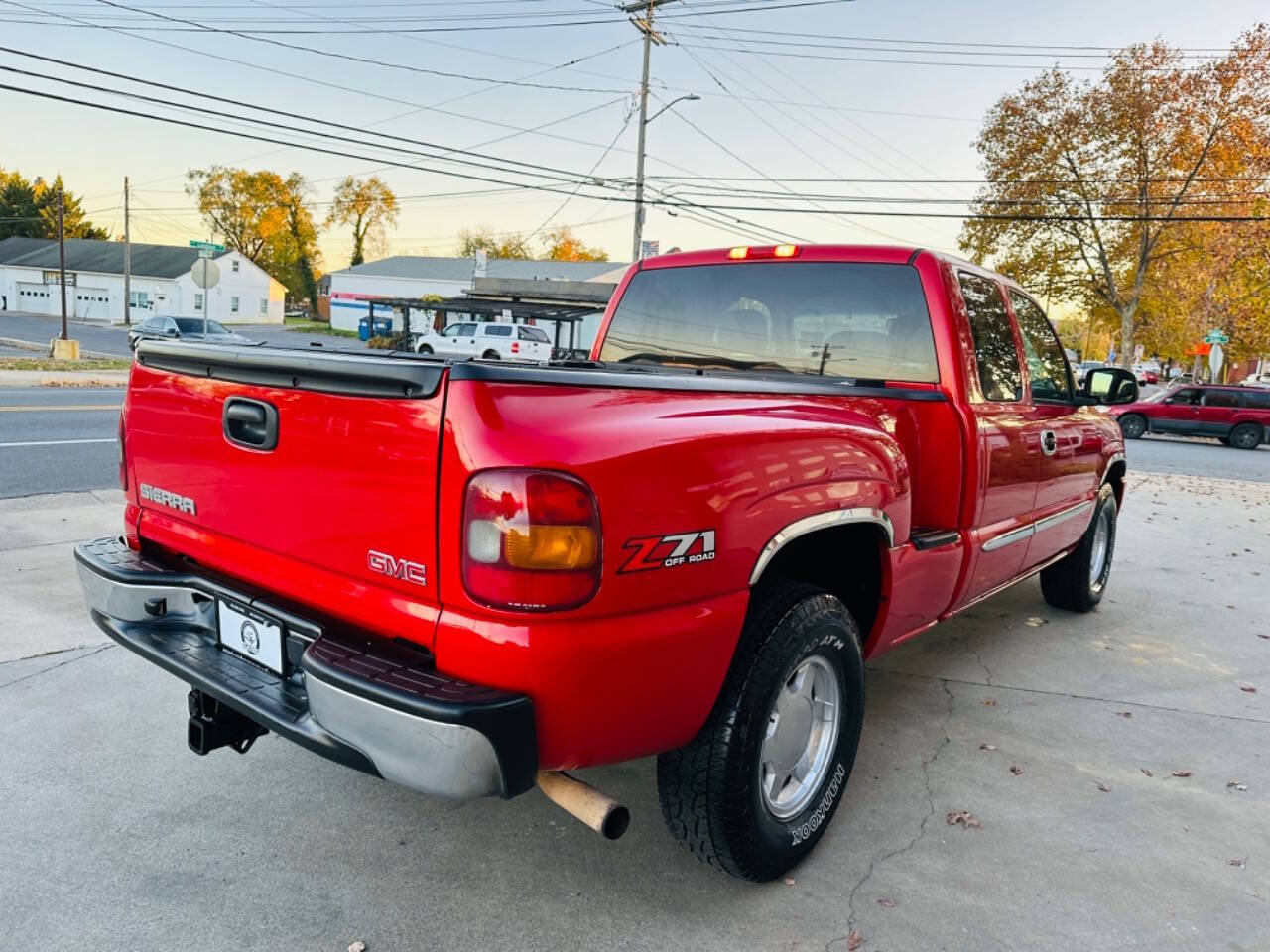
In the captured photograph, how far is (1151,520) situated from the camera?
948 cm

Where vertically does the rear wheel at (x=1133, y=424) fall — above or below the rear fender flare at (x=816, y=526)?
below

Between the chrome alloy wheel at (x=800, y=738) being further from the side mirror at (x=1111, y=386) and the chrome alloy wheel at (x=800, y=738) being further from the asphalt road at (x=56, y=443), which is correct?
the asphalt road at (x=56, y=443)

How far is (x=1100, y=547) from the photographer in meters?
5.76

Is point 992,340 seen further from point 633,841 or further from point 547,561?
point 547,561

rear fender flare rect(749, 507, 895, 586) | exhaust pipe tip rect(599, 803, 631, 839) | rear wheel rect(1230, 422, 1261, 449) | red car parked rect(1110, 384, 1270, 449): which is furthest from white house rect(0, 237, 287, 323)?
exhaust pipe tip rect(599, 803, 631, 839)

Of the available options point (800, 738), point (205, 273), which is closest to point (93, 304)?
point (205, 273)

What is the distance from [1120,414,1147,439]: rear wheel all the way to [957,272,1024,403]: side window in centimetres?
2156

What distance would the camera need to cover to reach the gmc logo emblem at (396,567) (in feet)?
6.47

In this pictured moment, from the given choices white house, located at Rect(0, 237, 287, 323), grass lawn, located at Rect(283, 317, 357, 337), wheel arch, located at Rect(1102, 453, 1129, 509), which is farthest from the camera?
white house, located at Rect(0, 237, 287, 323)

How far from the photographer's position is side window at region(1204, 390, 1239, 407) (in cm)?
2200

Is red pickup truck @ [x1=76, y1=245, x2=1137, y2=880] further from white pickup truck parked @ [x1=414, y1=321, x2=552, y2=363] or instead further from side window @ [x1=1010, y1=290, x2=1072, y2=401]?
white pickup truck parked @ [x1=414, y1=321, x2=552, y2=363]

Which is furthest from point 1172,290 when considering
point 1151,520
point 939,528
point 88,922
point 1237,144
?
point 88,922

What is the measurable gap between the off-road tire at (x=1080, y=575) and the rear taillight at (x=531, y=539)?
4435 mm

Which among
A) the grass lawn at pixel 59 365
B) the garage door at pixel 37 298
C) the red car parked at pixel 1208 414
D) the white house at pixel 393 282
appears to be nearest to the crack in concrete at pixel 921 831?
the red car parked at pixel 1208 414
